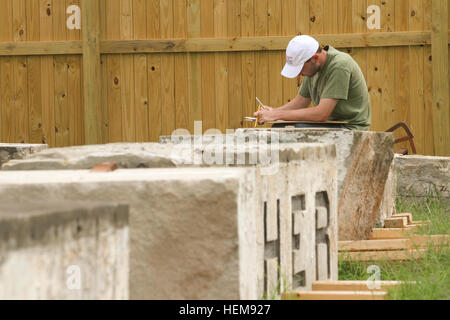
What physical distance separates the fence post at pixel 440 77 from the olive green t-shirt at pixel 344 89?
1.79 metres

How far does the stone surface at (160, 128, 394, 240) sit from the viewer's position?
3.61 meters

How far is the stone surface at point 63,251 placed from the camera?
1278 millimetres

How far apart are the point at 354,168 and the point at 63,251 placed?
2.45 metres

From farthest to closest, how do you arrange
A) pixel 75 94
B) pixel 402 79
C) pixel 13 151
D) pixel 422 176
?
pixel 75 94, pixel 402 79, pixel 422 176, pixel 13 151

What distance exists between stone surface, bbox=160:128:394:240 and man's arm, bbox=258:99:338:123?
1.33 feet

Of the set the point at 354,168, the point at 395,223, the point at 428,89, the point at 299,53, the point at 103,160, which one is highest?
the point at 299,53

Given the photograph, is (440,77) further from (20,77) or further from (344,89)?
(20,77)

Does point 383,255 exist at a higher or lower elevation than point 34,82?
lower

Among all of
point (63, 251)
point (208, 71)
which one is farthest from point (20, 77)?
point (63, 251)

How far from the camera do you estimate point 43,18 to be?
6598 mm

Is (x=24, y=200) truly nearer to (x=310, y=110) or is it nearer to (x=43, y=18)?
(x=310, y=110)

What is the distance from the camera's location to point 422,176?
5.34 meters

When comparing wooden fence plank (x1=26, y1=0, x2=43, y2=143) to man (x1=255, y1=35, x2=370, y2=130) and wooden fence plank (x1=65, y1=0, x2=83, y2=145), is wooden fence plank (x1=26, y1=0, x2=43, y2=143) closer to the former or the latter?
wooden fence plank (x1=65, y1=0, x2=83, y2=145)

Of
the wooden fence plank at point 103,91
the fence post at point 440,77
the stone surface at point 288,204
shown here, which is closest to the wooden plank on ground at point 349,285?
the stone surface at point 288,204
